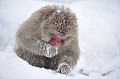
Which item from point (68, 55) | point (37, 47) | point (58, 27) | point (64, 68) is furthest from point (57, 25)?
point (68, 55)

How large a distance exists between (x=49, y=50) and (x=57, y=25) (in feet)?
1.37

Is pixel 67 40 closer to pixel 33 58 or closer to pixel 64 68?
pixel 64 68

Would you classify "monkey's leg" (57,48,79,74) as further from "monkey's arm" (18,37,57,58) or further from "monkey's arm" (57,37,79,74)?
"monkey's arm" (18,37,57,58)

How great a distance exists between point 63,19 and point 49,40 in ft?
1.27

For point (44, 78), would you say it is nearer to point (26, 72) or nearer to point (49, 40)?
point (26, 72)

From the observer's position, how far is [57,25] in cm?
488

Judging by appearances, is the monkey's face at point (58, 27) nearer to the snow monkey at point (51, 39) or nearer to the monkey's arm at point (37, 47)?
the snow monkey at point (51, 39)

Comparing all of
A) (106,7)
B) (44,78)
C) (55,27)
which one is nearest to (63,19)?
(55,27)

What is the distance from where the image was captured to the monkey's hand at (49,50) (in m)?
5.15

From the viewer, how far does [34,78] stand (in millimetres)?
4133

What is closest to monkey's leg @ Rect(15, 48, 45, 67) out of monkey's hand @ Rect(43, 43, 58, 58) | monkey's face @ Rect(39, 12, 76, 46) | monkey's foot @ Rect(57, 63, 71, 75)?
monkey's hand @ Rect(43, 43, 58, 58)

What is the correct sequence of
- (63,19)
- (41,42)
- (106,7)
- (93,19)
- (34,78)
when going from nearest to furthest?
(34,78), (63,19), (41,42), (93,19), (106,7)

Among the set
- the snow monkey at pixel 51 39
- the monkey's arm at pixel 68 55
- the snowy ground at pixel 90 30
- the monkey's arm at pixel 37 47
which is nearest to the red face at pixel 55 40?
the snow monkey at pixel 51 39

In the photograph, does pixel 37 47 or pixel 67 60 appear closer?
pixel 37 47
